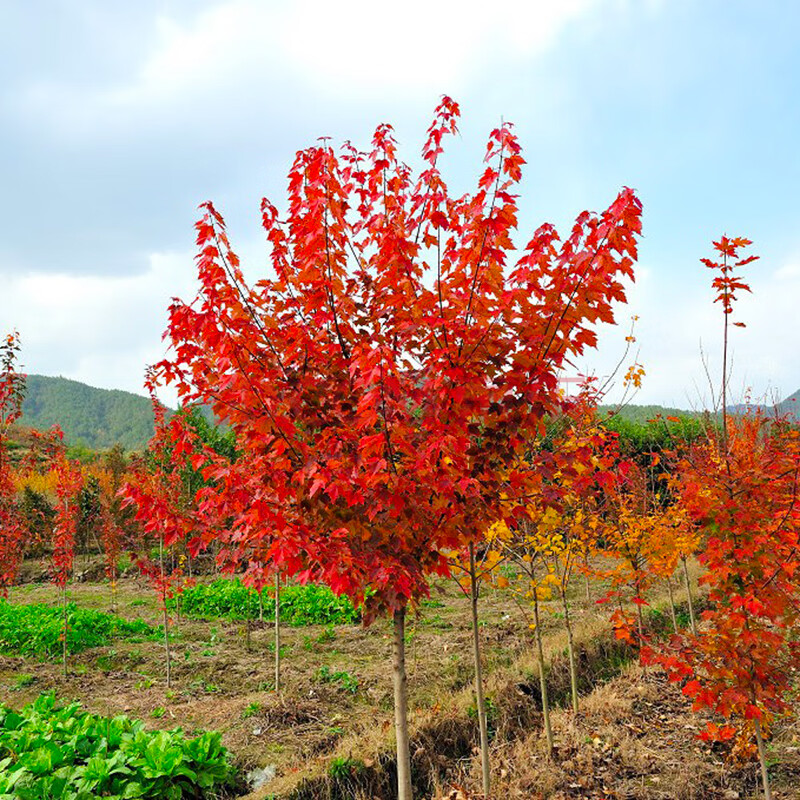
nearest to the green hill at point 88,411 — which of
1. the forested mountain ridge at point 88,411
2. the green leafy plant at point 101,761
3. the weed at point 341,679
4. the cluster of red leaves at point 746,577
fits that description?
the forested mountain ridge at point 88,411

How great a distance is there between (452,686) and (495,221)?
605 cm

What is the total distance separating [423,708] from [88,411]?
348 feet

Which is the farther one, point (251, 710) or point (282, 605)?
point (282, 605)

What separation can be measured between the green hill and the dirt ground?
273ft

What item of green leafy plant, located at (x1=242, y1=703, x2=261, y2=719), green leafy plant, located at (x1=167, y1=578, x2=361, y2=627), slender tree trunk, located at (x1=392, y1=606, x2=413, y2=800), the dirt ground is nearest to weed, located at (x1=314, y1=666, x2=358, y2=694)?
the dirt ground

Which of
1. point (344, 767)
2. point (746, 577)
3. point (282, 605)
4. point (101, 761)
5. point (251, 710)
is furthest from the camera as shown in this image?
point (282, 605)

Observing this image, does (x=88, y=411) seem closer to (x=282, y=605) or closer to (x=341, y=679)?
(x=282, y=605)

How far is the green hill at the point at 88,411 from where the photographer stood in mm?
90000

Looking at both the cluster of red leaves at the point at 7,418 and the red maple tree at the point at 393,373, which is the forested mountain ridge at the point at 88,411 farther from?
the red maple tree at the point at 393,373

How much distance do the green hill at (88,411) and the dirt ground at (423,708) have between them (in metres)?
83.3

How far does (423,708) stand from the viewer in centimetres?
646

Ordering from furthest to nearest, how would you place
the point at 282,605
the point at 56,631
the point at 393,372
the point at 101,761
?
1. the point at 282,605
2. the point at 56,631
3. the point at 101,761
4. the point at 393,372

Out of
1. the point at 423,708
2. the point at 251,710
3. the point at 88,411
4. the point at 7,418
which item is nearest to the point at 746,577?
the point at 423,708

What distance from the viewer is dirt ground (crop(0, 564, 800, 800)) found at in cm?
484
